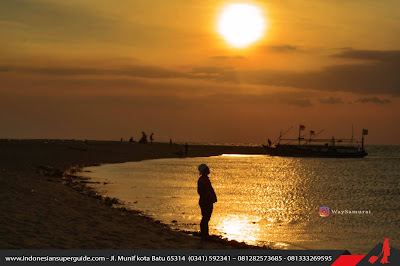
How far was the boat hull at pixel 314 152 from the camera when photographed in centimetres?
15788

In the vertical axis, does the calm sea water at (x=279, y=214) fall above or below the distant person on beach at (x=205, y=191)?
below

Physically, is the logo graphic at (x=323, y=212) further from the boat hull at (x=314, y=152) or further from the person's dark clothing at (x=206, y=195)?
the boat hull at (x=314, y=152)

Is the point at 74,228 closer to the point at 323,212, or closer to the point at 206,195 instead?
the point at 206,195

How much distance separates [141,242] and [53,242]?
288cm

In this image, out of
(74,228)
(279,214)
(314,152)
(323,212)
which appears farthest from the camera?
(314,152)

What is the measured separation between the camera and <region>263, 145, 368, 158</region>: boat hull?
157875 millimetres

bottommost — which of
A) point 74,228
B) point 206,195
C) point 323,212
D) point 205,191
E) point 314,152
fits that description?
point 323,212

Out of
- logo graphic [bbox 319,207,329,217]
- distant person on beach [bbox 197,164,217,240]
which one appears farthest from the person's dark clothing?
logo graphic [bbox 319,207,329,217]

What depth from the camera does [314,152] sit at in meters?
160

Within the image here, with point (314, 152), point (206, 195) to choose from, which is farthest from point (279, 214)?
point (314, 152)

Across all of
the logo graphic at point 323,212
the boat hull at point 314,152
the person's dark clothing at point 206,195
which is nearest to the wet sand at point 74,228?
the person's dark clothing at point 206,195

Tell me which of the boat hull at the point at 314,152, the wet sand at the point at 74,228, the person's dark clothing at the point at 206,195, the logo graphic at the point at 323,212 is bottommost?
the logo graphic at the point at 323,212

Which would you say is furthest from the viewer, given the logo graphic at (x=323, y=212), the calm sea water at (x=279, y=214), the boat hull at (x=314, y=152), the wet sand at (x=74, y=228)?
the boat hull at (x=314, y=152)

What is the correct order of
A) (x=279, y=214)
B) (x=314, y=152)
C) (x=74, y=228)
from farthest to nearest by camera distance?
(x=314, y=152) < (x=279, y=214) < (x=74, y=228)
